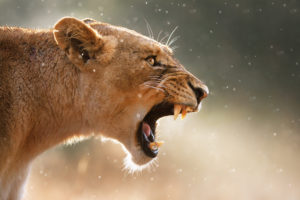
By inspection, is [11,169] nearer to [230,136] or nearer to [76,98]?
[76,98]

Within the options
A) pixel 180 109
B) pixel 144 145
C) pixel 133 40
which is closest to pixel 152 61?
pixel 133 40

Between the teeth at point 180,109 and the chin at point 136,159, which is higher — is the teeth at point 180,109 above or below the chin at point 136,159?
above

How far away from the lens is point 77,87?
364 cm

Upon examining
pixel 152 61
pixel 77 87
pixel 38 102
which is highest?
pixel 152 61

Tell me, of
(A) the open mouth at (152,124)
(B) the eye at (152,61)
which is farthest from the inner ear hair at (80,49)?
(A) the open mouth at (152,124)

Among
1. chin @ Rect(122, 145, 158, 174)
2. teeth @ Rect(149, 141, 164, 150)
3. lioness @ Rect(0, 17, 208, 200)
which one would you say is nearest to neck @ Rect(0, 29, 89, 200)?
lioness @ Rect(0, 17, 208, 200)

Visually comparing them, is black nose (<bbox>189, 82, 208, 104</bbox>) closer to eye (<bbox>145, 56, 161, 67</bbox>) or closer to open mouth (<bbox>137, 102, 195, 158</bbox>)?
open mouth (<bbox>137, 102, 195, 158</bbox>)

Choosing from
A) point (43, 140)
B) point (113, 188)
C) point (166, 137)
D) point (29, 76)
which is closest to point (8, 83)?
point (29, 76)

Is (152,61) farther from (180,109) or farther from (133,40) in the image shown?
(180,109)

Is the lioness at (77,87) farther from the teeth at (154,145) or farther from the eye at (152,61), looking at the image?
the teeth at (154,145)

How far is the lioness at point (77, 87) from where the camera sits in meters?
3.49

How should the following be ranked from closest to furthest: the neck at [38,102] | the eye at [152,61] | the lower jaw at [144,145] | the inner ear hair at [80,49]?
the neck at [38,102], the inner ear hair at [80,49], the eye at [152,61], the lower jaw at [144,145]

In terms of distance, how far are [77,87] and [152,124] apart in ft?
2.45

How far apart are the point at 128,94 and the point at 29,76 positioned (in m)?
0.72
